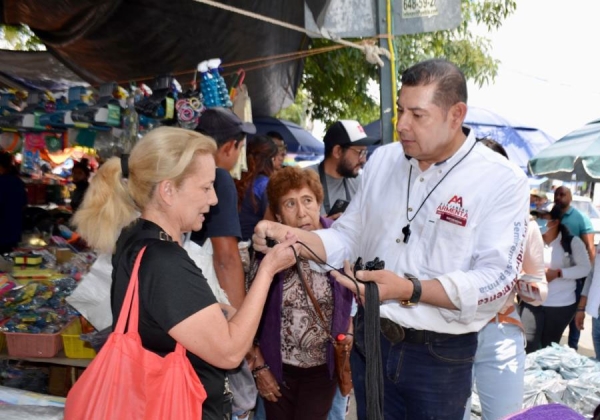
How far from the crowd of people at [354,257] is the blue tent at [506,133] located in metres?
6.28

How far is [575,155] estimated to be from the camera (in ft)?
18.2

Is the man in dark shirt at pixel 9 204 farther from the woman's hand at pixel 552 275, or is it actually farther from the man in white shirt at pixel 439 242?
the woman's hand at pixel 552 275

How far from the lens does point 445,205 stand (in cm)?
213

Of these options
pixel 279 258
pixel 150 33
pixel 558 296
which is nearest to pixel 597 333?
pixel 558 296

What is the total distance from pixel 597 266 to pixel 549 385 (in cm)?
134

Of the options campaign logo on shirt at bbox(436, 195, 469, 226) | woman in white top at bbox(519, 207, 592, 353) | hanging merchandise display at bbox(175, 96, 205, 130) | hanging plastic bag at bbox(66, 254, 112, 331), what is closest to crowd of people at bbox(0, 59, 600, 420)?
campaign logo on shirt at bbox(436, 195, 469, 226)

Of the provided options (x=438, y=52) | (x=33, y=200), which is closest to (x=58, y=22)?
(x=33, y=200)

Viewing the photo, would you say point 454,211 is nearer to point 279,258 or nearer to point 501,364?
point 279,258

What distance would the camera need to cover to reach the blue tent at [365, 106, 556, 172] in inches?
353

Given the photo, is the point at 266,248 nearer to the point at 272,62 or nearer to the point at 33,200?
the point at 272,62

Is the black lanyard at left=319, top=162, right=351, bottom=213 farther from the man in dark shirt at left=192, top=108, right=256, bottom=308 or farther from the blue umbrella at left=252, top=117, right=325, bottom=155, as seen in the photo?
the blue umbrella at left=252, top=117, right=325, bottom=155

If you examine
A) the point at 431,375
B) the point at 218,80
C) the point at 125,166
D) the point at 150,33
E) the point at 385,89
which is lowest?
the point at 431,375

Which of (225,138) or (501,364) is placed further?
(225,138)

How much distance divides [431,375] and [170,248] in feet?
3.86
